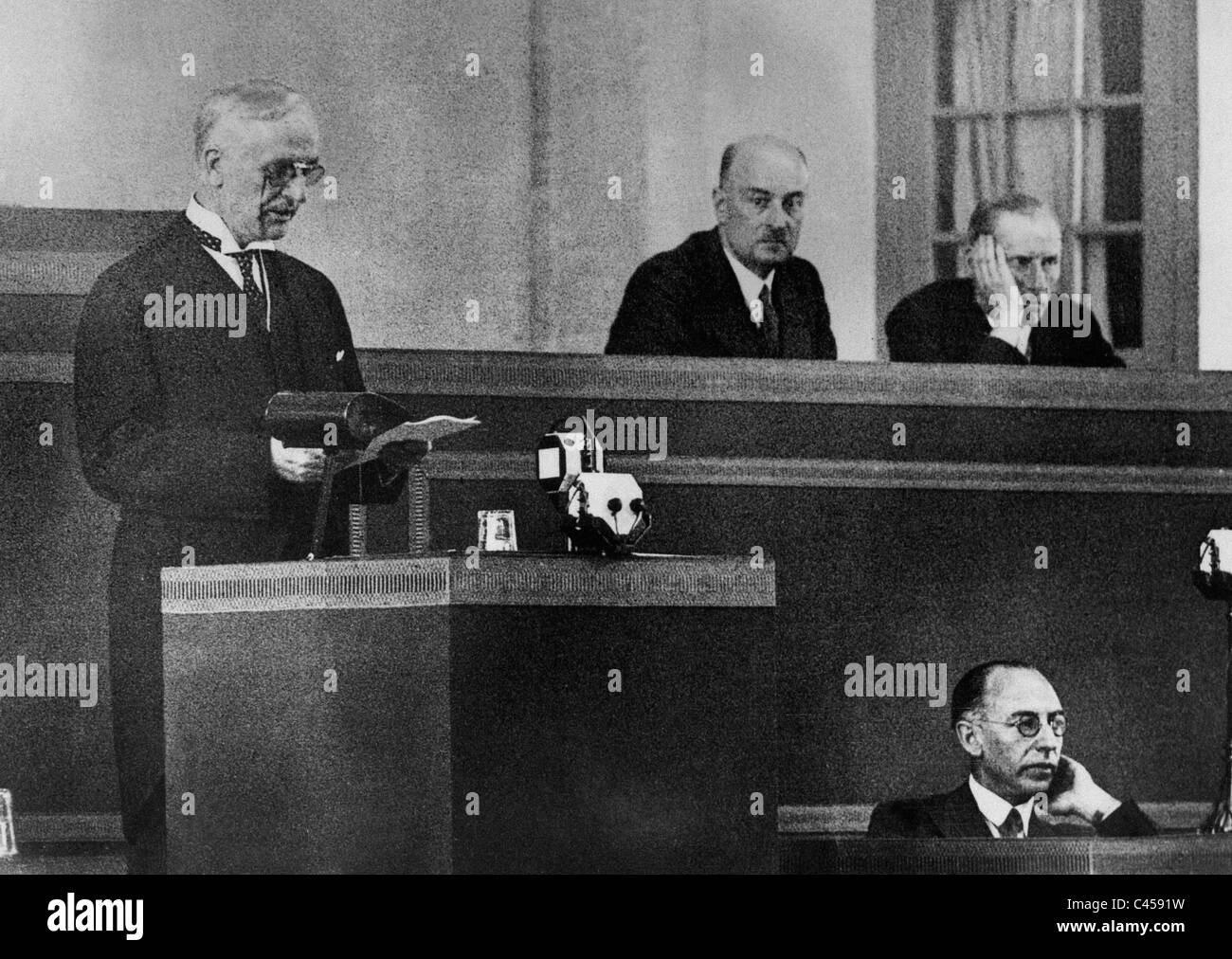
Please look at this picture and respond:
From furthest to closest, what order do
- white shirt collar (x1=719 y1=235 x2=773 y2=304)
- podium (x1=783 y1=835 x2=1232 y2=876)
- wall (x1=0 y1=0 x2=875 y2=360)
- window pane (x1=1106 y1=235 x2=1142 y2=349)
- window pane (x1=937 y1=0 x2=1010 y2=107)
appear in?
window pane (x1=937 y1=0 x2=1010 y2=107)
window pane (x1=1106 y1=235 x2=1142 y2=349)
wall (x1=0 y1=0 x2=875 y2=360)
white shirt collar (x1=719 y1=235 x2=773 y2=304)
podium (x1=783 y1=835 x2=1232 y2=876)

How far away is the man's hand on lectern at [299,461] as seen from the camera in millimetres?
5008

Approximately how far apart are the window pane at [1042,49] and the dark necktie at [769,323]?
1.08 m

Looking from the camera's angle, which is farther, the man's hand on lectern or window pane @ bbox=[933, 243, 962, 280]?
window pane @ bbox=[933, 243, 962, 280]

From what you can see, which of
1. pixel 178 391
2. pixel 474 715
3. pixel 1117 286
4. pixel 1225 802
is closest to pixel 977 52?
pixel 1117 286

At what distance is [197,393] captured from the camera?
5207mm

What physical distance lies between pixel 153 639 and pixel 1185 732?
95.8 inches

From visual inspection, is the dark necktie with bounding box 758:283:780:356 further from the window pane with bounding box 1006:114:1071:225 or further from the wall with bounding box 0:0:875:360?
the window pane with bounding box 1006:114:1071:225

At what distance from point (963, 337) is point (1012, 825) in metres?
1.45

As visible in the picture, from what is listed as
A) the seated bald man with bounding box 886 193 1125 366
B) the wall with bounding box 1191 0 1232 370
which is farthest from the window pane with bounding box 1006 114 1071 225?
the wall with bounding box 1191 0 1232 370

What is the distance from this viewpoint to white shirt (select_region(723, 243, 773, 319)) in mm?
5961

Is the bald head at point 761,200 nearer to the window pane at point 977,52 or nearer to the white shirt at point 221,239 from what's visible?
the window pane at point 977,52

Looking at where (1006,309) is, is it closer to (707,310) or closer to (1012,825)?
(707,310)

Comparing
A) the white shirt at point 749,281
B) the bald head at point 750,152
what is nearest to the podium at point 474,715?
the white shirt at point 749,281

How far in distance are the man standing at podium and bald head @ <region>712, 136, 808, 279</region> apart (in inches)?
47.8
